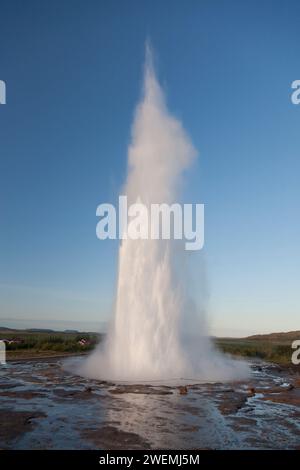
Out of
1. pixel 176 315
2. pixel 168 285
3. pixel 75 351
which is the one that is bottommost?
pixel 75 351

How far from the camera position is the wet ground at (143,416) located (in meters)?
9.89

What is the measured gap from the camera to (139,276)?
25.5 m

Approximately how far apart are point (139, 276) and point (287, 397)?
1114 centimetres

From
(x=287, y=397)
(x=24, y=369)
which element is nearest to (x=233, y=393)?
(x=287, y=397)

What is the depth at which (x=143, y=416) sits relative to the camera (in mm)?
12617

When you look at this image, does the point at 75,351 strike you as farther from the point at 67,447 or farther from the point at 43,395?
the point at 67,447

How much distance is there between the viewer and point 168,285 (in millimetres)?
25641

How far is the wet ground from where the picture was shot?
32.4 feet

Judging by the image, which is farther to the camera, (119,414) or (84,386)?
(84,386)

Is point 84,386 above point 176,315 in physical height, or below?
below

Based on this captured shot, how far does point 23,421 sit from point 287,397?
1164cm
